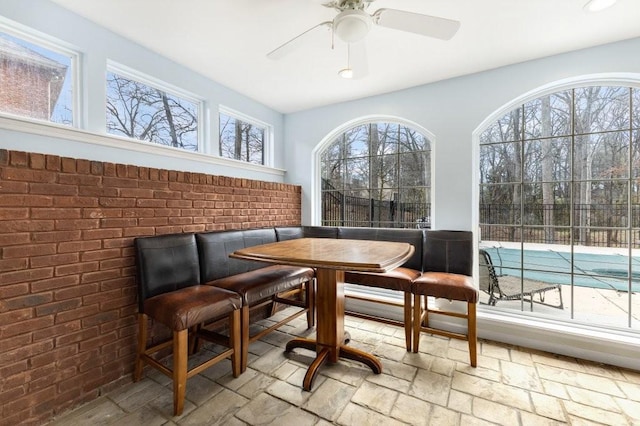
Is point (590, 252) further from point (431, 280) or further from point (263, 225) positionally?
point (263, 225)

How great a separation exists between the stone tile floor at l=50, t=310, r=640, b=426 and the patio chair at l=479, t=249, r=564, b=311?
1.73 feet

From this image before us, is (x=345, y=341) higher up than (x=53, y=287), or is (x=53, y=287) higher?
(x=53, y=287)

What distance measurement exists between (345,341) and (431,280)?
906 millimetres

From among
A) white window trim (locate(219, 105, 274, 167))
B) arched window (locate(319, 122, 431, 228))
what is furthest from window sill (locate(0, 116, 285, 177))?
arched window (locate(319, 122, 431, 228))

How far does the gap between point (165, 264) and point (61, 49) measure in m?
1.64

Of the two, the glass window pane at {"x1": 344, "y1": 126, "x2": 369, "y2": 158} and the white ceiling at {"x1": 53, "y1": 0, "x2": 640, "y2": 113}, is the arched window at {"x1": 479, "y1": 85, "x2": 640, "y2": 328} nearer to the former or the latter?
the white ceiling at {"x1": 53, "y1": 0, "x2": 640, "y2": 113}

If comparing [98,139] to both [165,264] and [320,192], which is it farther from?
[320,192]

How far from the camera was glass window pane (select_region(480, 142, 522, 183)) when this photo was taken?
2674 millimetres

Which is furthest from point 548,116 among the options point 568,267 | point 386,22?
point 386,22

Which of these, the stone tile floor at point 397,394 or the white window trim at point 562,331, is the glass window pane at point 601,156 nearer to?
the white window trim at point 562,331

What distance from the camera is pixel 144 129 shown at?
238 centimetres

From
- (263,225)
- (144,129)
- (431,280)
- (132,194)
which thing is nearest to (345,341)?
(431,280)

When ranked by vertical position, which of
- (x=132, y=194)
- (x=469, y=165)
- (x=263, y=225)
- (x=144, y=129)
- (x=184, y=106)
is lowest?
(x=263, y=225)

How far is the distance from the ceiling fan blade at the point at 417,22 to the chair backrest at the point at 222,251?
1.81 meters
